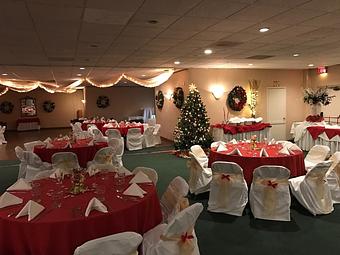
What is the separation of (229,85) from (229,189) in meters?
7.00

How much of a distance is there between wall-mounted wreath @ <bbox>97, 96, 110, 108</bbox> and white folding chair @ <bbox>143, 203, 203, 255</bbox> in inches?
643

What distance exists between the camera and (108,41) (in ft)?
17.9

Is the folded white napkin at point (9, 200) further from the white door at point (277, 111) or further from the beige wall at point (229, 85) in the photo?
the white door at point (277, 111)

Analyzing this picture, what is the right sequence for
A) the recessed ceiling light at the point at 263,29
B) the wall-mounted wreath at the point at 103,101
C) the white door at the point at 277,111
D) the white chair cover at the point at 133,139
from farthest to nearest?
the wall-mounted wreath at the point at 103,101 < the white door at the point at 277,111 < the white chair cover at the point at 133,139 < the recessed ceiling light at the point at 263,29

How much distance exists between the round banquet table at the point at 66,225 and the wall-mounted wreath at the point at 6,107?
18699 millimetres

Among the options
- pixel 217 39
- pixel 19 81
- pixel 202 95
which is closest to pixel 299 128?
pixel 202 95

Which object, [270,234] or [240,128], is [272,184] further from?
[240,128]

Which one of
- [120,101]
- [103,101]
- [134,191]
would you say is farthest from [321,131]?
[103,101]

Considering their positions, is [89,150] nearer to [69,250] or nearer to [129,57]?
[129,57]

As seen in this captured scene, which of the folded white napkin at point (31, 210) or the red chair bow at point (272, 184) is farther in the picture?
the red chair bow at point (272, 184)

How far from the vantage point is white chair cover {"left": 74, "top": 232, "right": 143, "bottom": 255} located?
6.25 feet

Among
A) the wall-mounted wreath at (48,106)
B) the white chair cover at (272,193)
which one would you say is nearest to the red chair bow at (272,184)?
the white chair cover at (272,193)

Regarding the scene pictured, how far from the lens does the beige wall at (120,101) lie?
17922mm

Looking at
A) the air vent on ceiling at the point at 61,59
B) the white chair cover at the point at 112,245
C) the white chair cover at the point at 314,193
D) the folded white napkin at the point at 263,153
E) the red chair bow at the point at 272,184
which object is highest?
the air vent on ceiling at the point at 61,59
